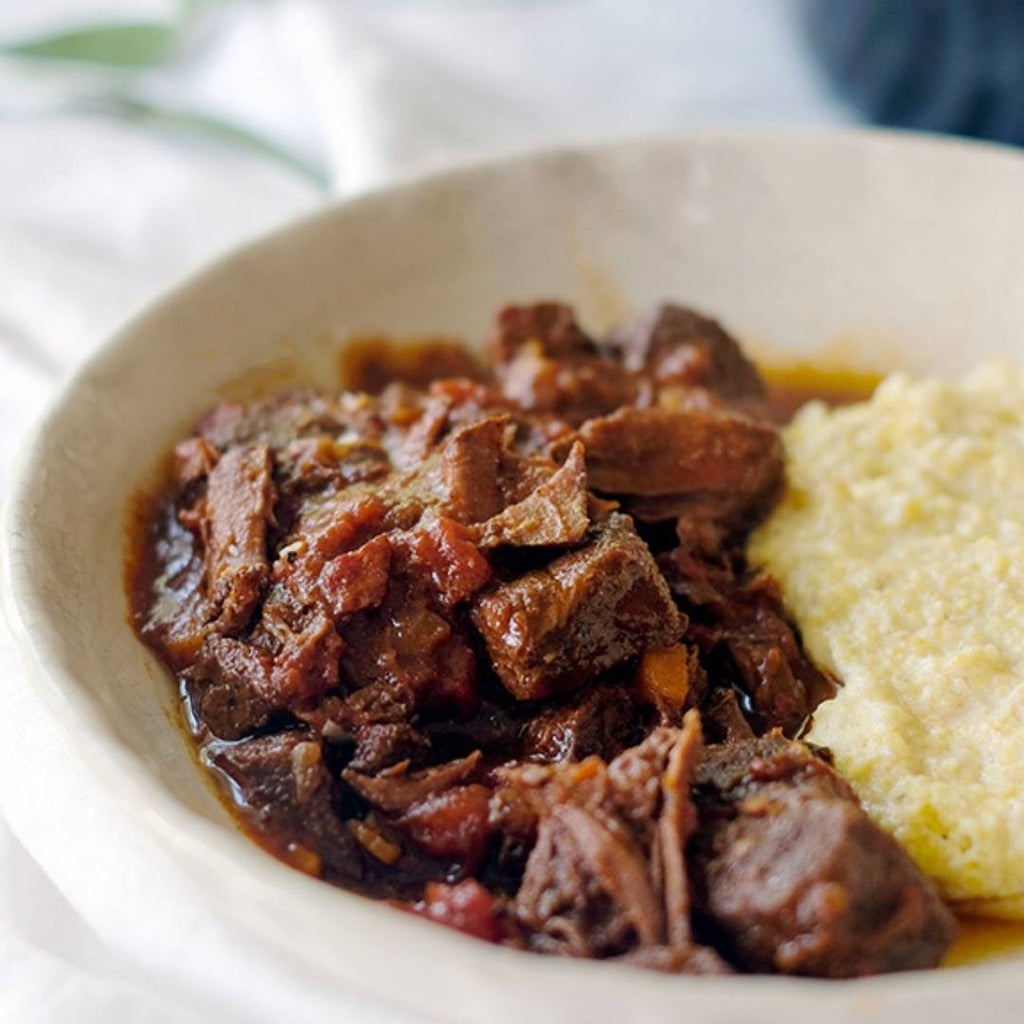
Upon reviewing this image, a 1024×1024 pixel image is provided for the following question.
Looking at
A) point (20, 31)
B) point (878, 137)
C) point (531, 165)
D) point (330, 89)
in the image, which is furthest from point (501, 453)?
point (20, 31)

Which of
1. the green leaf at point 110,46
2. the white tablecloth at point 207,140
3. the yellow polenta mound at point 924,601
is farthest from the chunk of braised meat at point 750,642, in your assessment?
the green leaf at point 110,46

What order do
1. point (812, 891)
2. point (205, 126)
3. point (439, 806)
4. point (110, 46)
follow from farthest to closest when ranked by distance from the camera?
point (110, 46), point (205, 126), point (439, 806), point (812, 891)

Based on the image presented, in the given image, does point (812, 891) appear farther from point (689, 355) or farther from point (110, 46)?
point (110, 46)

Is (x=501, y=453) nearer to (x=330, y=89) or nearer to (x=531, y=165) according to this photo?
(x=531, y=165)

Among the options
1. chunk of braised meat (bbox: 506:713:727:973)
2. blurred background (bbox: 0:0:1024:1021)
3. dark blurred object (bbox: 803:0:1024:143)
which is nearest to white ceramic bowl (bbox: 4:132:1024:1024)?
blurred background (bbox: 0:0:1024:1021)

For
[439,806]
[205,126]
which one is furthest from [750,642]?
[205,126]

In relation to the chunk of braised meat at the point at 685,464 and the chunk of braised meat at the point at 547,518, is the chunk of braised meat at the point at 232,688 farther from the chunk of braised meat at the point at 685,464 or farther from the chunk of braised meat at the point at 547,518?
the chunk of braised meat at the point at 685,464

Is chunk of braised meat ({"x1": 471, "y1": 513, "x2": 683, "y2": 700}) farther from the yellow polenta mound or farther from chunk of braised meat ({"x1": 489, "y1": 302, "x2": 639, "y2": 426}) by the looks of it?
chunk of braised meat ({"x1": 489, "y1": 302, "x2": 639, "y2": 426})
